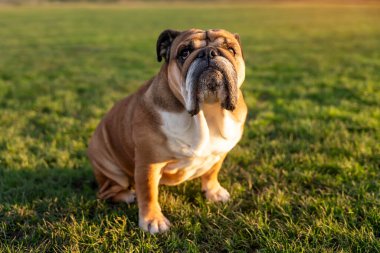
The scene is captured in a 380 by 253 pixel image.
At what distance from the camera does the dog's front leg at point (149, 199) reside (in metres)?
3.25

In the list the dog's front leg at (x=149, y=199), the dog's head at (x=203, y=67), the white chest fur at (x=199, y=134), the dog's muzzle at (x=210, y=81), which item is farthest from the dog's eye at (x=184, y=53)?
the dog's front leg at (x=149, y=199)

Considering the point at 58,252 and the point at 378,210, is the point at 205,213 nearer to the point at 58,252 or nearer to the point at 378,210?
the point at 58,252

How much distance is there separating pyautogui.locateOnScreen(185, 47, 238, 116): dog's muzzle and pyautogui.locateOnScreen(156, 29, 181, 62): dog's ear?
1.47ft

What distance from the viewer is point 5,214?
11.4 feet

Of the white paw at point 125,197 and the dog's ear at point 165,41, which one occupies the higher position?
the dog's ear at point 165,41

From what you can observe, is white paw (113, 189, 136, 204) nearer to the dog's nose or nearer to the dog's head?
the dog's head

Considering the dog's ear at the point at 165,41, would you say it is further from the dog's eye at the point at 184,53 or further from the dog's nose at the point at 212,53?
the dog's nose at the point at 212,53

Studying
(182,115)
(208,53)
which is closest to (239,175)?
(182,115)

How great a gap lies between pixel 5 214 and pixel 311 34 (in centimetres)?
1768

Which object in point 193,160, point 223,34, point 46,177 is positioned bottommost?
point 46,177

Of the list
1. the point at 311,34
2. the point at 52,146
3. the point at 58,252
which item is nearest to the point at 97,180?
the point at 58,252

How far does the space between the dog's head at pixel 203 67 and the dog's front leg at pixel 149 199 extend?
673 mm

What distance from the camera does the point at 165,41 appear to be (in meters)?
3.26

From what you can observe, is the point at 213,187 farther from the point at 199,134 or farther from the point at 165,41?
the point at 165,41
